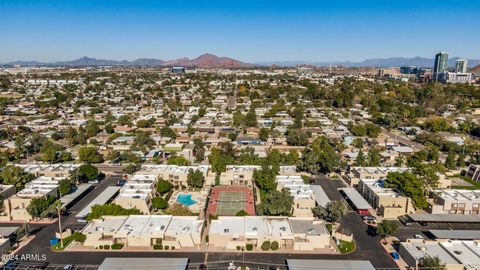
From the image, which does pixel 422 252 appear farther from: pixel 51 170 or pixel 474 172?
pixel 51 170

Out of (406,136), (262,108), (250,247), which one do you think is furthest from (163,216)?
(262,108)

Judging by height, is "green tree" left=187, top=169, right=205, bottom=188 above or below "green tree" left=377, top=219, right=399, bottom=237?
above

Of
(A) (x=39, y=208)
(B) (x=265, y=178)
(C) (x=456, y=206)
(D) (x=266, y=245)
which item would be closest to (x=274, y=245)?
(D) (x=266, y=245)

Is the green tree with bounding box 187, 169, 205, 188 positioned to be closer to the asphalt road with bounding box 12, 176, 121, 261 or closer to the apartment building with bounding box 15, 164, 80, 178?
the asphalt road with bounding box 12, 176, 121, 261

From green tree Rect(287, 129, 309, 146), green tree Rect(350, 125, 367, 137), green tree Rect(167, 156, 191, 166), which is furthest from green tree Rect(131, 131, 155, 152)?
green tree Rect(350, 125, 367, 137)

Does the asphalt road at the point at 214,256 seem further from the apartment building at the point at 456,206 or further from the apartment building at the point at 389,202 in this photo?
the apartment building at the point at 456,206

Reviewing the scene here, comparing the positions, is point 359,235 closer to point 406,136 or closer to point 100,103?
point 406,136
